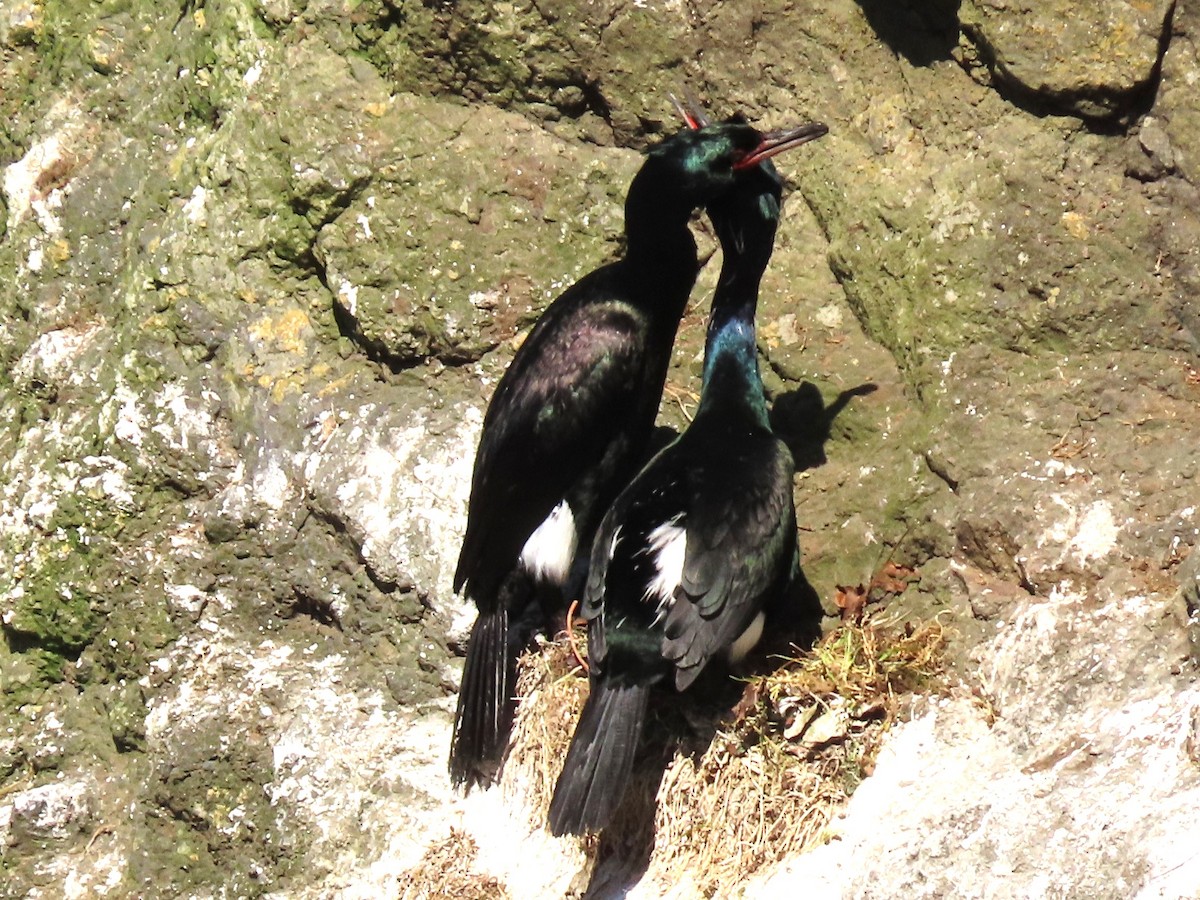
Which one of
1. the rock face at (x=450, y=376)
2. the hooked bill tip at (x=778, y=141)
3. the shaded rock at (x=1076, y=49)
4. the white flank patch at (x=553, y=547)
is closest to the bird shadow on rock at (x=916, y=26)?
the rock face at (x=450, y=376)

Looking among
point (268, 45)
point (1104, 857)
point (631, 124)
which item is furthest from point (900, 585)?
point (268, 45)

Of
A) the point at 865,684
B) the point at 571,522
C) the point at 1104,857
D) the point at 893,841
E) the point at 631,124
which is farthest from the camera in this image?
A: the point at 631,124

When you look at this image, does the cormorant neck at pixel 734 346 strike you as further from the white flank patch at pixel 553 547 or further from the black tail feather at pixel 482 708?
the black tail feather at pixel 482 708

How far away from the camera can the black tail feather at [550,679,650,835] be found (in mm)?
4523

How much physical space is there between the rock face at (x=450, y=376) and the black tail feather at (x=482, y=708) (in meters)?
0.21

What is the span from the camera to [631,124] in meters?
5.92

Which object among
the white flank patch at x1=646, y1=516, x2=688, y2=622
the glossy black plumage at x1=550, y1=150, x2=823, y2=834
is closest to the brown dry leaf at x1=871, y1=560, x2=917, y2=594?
the glossy black plumage at x1=550, y1=150, x2=823, y2=834

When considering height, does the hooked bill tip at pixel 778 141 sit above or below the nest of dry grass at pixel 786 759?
above

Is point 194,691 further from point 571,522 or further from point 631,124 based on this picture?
point 631,124

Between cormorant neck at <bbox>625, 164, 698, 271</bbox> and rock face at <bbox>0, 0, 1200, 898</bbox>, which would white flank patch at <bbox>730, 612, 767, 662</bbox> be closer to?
rock face at <bbox>0, 0, 1200, 898</bbox>

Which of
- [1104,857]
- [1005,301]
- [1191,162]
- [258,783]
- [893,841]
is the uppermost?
[1191,162]

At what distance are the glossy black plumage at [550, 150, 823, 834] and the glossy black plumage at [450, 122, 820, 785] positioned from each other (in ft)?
0.75

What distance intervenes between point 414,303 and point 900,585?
2231 mm

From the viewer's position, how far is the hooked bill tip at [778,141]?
5000mm
